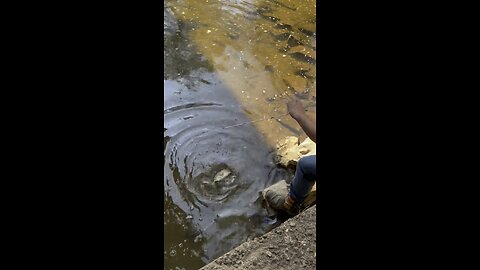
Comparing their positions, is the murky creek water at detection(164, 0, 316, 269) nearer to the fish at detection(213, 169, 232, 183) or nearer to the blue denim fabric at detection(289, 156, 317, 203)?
the fish at detection(213, 169, 232, 183)

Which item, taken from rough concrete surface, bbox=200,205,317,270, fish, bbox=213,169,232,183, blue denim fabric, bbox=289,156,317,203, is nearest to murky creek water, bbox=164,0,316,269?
fish, bbox=213,169,232,183

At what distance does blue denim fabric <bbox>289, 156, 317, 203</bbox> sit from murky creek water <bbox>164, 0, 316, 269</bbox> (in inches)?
10.1

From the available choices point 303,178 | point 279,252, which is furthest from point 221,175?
point 279,252

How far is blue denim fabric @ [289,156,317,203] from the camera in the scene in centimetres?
262

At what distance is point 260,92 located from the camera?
3.93m

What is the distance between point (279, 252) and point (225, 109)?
5.94ft

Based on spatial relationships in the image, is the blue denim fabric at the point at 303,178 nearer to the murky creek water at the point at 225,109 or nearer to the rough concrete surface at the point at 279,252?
the murky creek water at the point at 225,109

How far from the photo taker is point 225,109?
3674 mm

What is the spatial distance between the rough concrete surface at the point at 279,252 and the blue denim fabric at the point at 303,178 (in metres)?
0.52

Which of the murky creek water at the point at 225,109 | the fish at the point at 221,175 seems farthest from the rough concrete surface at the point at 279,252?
the fish at the point at 221,175

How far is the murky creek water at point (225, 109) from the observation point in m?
2.84
